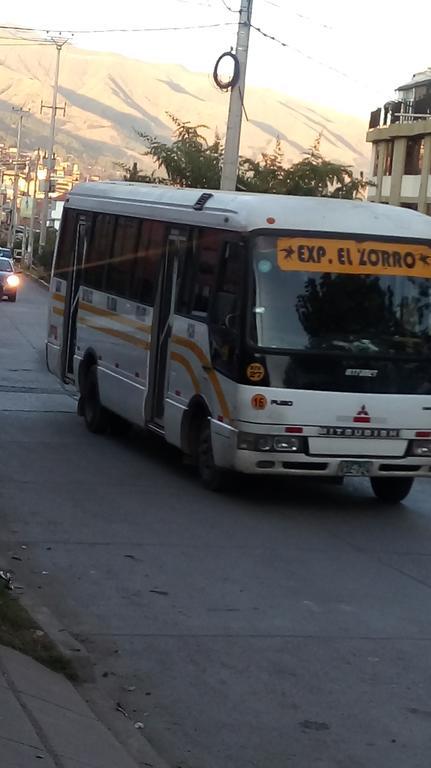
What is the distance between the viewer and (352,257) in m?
12.9

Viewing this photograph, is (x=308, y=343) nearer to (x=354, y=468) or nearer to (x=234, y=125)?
(x=354, y=468)

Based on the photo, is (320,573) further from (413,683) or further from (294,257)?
(294,257)

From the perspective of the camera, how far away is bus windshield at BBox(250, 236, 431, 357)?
12.7 meters

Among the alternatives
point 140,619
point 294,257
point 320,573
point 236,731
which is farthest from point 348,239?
point 236,731

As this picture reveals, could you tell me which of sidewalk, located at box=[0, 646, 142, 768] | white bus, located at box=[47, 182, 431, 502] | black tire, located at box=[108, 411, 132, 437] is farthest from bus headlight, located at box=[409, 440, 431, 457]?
sidewalk, located at box=[0, 646, 142, 768]

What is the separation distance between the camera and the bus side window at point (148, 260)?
15.3 meters

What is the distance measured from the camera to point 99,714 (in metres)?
6.59

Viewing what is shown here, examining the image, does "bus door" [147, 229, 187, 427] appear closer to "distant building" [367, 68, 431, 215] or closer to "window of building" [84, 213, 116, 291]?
"window of building" [84, 213, 116, 291]

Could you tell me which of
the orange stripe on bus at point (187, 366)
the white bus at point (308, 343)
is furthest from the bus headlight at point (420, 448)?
the orange stripe on bus at point (187, 366)

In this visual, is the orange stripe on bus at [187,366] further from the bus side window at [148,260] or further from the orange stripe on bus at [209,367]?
the bus side window at [148,260]

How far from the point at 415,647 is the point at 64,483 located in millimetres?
6072

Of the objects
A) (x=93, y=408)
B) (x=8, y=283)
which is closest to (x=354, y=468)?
(x=93, y=408)

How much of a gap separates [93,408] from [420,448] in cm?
577

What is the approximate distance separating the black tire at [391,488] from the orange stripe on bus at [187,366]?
208 cm
